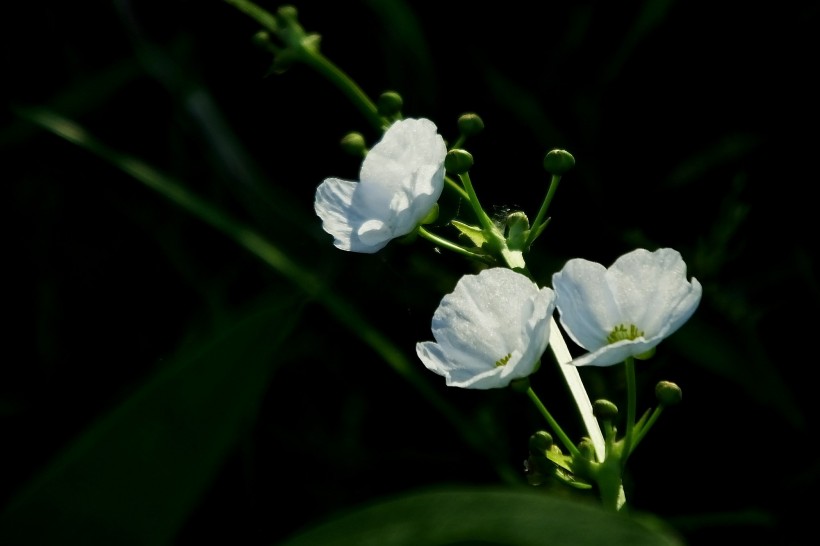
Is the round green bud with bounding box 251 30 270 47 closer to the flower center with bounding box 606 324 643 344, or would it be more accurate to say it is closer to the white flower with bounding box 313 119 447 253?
the white flower with bounding box 313 119 447 253

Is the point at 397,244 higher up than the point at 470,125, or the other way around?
the point at 470,125

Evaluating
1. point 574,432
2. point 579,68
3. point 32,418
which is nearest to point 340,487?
point 574,432

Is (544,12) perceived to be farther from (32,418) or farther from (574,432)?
(32,418)

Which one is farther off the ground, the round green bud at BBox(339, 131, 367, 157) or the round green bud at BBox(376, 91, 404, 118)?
the round green bud at BBox(376, 91, 404, 118)

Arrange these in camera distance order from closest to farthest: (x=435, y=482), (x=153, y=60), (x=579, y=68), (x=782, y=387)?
(x=782, y=387) < (x=435, y=482) < (x=579, y=68) < (x=153, y=60)

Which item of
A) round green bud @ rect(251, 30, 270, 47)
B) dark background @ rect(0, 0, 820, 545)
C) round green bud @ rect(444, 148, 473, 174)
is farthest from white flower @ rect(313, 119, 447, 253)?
dark background @ rect(0, 0, 820, 545)

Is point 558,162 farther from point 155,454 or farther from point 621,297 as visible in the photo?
point 155,454

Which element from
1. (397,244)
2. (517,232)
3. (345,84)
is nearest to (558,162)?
(517,232)
